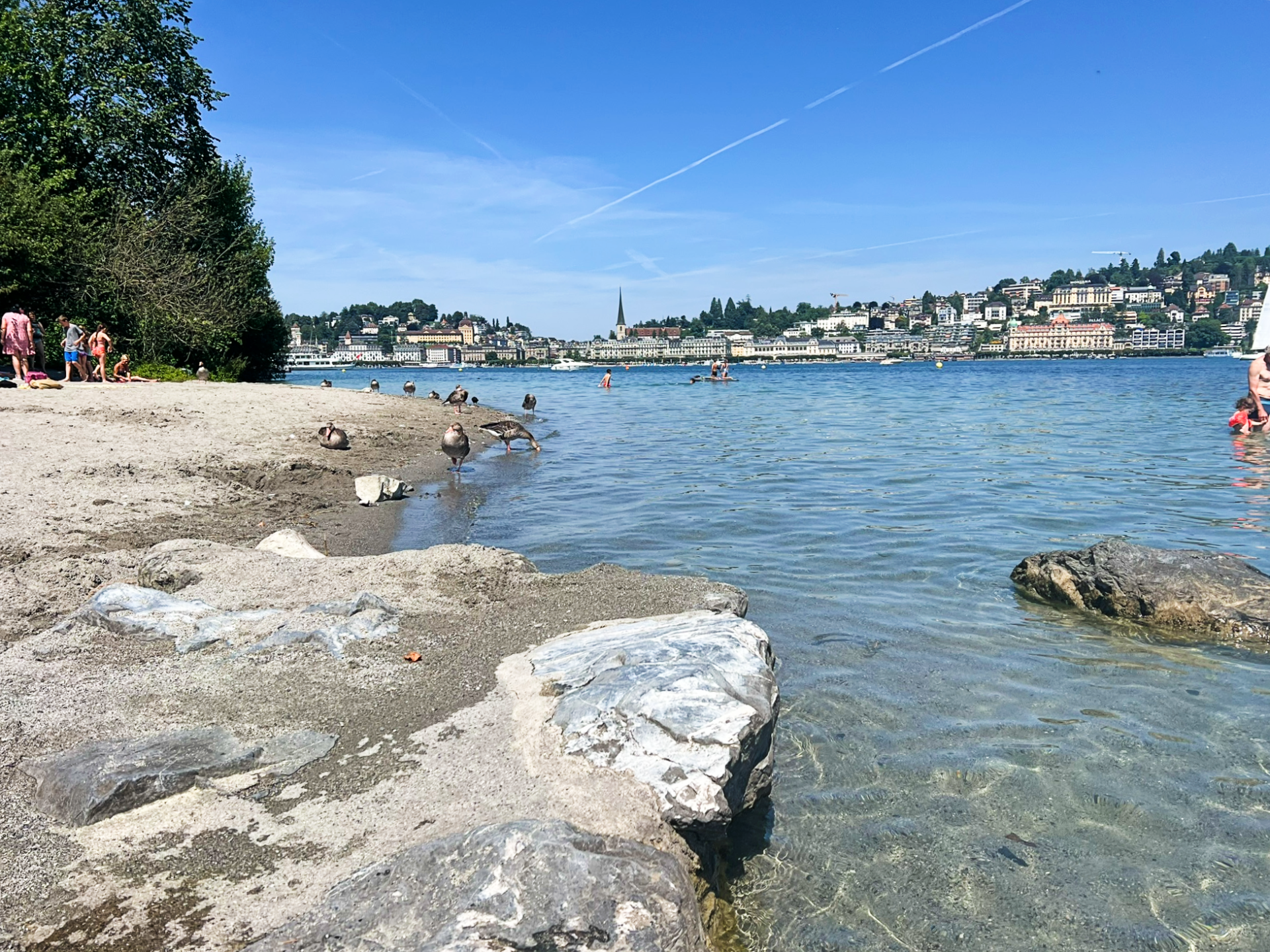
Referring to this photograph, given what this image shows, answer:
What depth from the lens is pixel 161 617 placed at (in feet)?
15.9

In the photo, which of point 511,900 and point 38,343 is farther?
point 38,343

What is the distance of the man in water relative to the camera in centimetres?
1972

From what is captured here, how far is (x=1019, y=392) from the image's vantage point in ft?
168

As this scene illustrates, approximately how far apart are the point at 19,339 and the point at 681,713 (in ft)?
69.0

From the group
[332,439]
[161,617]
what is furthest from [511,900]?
[332,439]

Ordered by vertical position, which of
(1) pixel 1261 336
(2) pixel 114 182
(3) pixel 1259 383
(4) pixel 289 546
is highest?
(2) pixel 114 182

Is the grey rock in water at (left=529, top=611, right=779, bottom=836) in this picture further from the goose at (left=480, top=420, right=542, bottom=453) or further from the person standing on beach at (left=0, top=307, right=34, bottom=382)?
the person standing on beach at (left=0, top=307, right=34, bottom=382)

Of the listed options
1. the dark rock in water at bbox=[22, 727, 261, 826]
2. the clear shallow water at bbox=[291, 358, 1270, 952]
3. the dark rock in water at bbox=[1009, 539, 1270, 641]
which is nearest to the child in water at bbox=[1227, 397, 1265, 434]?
the clear shallow water at bbox=[291, 358, 1270, 952]

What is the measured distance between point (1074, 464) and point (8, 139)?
96.0 feet

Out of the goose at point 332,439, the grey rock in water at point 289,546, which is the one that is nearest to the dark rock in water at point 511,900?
the grey rock in water at point 289,546

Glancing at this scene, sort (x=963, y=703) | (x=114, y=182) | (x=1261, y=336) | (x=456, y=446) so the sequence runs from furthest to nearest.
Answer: (x=114, y=182) < (x=1261, y=336) < (x=456, y=446) < (x=963, y=703)

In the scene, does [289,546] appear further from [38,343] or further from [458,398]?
[458,398]

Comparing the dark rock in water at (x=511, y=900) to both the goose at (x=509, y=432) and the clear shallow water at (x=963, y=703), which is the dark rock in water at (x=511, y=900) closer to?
the clear shallow water at (x=963, y=703)

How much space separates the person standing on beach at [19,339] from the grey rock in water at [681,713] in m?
19.8
